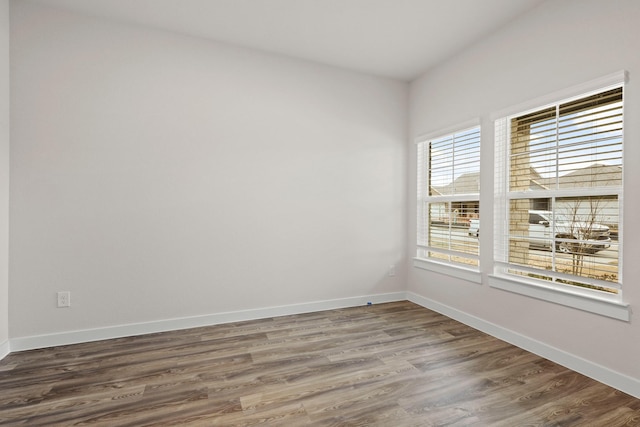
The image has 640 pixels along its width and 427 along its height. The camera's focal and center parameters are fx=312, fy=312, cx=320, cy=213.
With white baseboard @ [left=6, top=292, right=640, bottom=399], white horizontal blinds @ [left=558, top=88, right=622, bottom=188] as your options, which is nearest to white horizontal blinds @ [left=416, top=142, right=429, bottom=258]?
white baseboard @ [left=6, top=292, right=640, bottom=399]

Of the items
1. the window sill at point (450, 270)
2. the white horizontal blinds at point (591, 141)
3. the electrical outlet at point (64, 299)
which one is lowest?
the electrical outlet at point (64, 299)

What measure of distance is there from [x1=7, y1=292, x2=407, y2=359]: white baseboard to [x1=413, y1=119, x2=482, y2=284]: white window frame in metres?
0.68

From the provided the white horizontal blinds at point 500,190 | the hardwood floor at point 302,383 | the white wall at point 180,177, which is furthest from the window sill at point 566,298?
the white wall at point 180,177

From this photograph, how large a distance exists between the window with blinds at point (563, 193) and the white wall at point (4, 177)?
4.10 m

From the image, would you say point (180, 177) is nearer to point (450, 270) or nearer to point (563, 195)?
point (450, 270)

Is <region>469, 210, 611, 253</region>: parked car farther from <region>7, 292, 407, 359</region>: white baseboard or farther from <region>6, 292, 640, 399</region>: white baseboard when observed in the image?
<region>7, 292, 407, 359</region>: white baseboard

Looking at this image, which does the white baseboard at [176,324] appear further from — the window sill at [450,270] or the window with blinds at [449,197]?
the window with blinds at [449,197]

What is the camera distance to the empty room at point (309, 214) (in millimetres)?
2002

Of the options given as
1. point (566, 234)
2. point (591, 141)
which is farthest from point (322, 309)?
point (591, 141)

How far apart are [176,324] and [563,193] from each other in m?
3.51

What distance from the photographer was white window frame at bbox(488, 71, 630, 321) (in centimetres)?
207

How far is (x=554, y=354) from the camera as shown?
238 centimetres

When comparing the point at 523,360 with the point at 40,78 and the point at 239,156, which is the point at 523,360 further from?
the point at 40,78

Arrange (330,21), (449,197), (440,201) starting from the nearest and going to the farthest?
(330,21), (449,197), (440,201)
